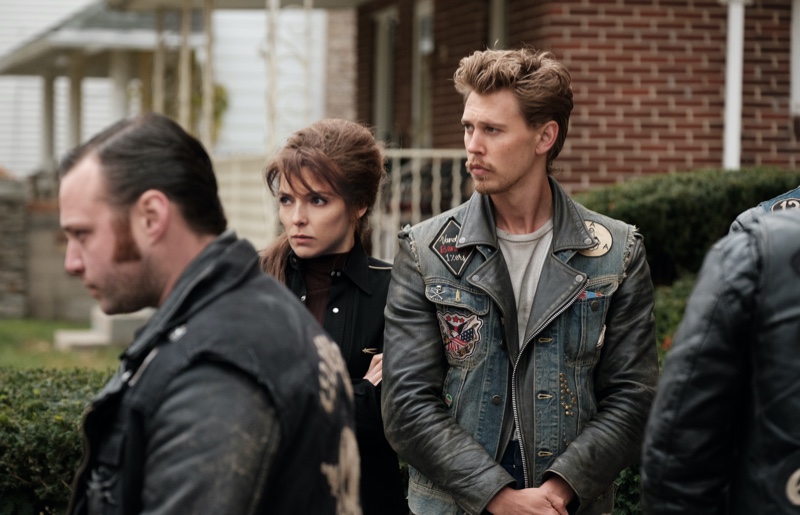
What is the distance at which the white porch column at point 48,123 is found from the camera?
24.1 meters

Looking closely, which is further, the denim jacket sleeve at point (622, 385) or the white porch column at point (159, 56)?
the white porch column at point (159, 56)

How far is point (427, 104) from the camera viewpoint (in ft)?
46.4

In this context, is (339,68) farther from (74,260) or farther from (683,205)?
(74,260)

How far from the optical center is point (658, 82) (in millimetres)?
10484

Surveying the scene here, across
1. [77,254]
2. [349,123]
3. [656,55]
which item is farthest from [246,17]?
[77,254]

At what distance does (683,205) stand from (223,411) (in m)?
6.66

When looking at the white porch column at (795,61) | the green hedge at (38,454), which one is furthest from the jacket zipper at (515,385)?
the white porch column at (795,61)

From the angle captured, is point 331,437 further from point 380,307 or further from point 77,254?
point 380,307

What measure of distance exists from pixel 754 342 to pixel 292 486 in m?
0.98

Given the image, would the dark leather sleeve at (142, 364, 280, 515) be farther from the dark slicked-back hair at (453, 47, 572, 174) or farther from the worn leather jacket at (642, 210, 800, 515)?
the dark slicked-back hair at (453, 47, 572, 174)

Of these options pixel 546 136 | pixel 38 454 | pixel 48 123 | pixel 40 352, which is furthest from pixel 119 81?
pixel 546 136

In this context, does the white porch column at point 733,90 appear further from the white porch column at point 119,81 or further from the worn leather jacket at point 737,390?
the white porch column at point 119,81

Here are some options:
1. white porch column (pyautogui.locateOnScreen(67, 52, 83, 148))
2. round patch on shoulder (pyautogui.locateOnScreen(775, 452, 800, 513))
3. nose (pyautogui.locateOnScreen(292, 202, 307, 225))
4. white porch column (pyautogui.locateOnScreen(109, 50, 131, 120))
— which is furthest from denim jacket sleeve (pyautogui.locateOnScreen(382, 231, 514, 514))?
white porch column (pyautogui.locateOnScreen(67, 52, 83, 148))

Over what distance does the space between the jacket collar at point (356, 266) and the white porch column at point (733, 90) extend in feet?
22.0
